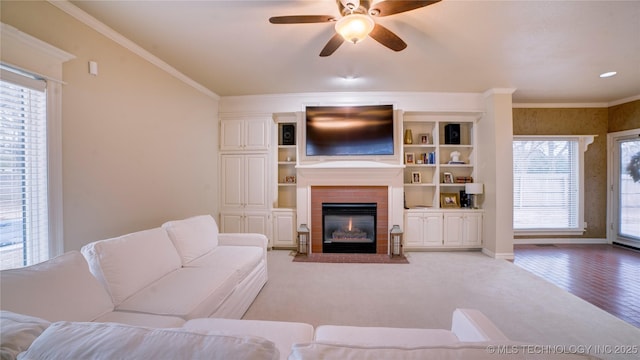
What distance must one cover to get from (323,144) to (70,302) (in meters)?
3.41

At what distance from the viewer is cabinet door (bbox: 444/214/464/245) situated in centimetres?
419

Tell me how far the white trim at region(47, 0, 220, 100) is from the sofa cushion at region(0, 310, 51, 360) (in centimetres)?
238

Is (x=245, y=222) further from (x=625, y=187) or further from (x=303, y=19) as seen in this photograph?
(x=625, y=187)

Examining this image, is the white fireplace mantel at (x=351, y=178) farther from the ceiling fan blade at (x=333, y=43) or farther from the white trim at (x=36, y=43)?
the white trim at (x=36, y=43)

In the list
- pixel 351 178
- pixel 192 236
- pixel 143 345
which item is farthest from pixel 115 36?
pixel 351 178

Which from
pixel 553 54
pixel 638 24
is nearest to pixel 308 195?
pixel 553 54

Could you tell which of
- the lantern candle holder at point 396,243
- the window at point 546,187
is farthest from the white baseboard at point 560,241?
the lantern candle holder at point 396,243

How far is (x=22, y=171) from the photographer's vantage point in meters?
1.73

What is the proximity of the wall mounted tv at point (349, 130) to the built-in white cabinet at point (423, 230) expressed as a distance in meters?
1.26

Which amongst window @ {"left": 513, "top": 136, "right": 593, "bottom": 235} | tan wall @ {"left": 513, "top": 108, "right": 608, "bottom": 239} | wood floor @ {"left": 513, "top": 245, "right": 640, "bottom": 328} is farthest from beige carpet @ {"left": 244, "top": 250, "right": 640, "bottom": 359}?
tan wall @ {"left": 513, "top": 108, "right": 608, "bottom": 239}

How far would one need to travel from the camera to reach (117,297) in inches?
61.7

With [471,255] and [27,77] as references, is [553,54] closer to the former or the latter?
[471,255]

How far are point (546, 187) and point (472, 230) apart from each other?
6.35 ft

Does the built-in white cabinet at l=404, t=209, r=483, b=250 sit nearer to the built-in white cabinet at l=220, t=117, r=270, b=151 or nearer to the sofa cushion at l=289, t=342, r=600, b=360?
the built-in white cabinet at l=220, t=117, r=270, b=151
